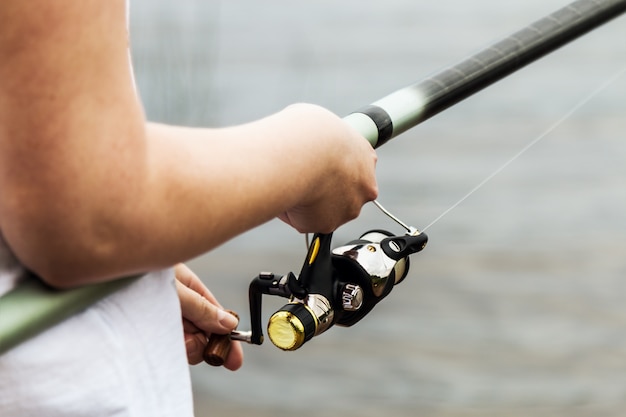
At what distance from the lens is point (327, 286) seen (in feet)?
2.75

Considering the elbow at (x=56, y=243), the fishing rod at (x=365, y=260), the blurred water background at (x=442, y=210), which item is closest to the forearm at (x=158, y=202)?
the elbow at (x=56, y=243)

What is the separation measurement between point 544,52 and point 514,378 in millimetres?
2045

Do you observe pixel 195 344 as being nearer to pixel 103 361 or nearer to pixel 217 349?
pixel 217 349

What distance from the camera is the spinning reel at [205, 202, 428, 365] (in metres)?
0.81

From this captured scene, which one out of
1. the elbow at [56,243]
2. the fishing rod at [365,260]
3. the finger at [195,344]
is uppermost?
the elbow at [56,243]

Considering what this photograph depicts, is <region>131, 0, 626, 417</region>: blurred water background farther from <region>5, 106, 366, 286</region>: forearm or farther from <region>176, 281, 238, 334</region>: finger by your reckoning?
<region>5, 106, 366, 286</region>: forearm

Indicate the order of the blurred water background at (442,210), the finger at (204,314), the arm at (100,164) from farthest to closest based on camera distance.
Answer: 1. the blurred water background at (442,210)
2. the finger at (204,314)
3. the arm at (100,164)

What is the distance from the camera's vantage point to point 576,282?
315cm

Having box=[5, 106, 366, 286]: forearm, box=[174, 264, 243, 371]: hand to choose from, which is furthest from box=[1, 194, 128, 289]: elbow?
box=[174, 264, 243, 371]: hand

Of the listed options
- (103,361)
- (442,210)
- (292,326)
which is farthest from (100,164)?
(442,210)

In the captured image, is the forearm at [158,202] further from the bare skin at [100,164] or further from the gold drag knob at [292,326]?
the gold drag knob at [292,326]

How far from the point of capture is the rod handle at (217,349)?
0.83 meters

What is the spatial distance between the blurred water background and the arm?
2.12 metres

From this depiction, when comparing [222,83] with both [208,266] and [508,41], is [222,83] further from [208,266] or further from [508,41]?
[508,41]
